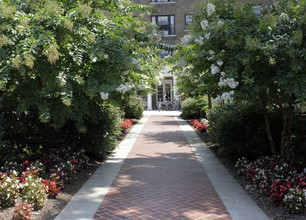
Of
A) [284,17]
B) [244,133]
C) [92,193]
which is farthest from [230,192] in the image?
[284,17]

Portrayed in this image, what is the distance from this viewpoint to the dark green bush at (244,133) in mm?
7754

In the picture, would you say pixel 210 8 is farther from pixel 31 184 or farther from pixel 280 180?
pixel 31 184

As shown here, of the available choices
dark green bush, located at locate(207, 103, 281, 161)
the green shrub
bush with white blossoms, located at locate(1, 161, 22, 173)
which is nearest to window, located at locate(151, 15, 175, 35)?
the green shrub

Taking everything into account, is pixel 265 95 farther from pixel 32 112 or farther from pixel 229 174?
pixel 32 112

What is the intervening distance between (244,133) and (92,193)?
3.99m

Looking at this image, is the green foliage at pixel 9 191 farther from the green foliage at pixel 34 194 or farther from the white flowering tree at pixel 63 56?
the white flowering tree at pixel 63 56

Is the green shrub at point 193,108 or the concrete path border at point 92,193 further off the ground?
the green shrub at point 193,108

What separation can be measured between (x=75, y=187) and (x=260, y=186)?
3.51m

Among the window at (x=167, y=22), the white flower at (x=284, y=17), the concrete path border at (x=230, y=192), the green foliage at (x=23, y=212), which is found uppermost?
the window at (x=167, y=22)

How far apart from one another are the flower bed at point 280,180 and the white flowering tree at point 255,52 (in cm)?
70

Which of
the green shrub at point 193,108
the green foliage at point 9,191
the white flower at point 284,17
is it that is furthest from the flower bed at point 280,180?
the green shrub at point 193,108

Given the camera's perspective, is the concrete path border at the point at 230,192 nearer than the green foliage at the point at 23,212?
No

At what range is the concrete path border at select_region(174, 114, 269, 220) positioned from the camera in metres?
5.05

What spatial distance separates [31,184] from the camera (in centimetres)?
527
